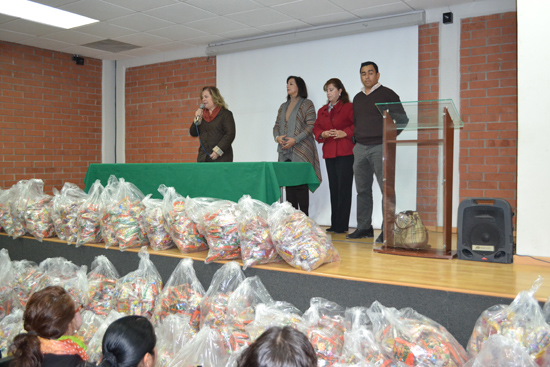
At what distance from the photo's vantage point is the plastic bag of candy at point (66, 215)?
3.03m

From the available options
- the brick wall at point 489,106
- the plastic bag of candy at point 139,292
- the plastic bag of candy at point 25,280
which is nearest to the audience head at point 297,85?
the brick wall at point 489,106

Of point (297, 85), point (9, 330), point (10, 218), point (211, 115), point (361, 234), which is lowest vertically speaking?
point (9, 330)

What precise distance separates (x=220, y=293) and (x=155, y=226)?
0.69 meters

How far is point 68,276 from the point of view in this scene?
2793 mm

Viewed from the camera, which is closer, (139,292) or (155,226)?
(139,292)

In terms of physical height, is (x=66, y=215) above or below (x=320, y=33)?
below

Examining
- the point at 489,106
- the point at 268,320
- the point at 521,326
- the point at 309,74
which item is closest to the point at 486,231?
the point at 521,326

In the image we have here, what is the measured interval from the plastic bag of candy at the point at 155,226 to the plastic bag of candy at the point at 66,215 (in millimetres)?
543

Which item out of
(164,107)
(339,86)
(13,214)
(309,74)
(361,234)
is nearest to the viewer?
(13,214)

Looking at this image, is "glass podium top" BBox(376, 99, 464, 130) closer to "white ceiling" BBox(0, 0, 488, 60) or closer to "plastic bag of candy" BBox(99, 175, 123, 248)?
"plastic bag of candy" BBox(99, 175, 123, 248)

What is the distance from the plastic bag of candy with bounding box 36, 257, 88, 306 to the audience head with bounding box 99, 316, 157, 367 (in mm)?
1157

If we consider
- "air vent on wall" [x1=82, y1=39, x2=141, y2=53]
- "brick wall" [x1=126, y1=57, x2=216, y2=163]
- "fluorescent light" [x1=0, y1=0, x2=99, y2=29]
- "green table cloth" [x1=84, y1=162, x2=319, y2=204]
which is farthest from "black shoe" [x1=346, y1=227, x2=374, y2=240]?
"air vent on wall" [x1=82, y1=39, x2=141, y2=53]

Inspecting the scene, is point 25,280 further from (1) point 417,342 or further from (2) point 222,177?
(1) point 417,342

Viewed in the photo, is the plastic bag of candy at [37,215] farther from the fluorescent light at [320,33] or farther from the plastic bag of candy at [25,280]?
the fluorescent light at [320,33]
